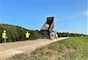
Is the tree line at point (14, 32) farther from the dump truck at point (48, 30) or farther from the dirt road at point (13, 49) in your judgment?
the dirt road at point (13, 49)

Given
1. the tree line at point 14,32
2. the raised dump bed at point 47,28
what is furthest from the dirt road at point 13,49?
the raised dump bed at point 47,28

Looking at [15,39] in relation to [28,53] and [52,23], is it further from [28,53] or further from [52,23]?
[28,53]

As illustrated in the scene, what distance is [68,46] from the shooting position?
15.6 metres

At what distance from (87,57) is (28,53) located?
11.9 ft

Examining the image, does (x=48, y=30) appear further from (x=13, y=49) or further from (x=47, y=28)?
(x=13, y=49)

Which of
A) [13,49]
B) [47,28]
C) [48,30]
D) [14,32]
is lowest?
[13,49]

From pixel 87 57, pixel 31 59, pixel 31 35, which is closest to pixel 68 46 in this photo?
pixel 87 57

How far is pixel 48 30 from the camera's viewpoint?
80.7 ft

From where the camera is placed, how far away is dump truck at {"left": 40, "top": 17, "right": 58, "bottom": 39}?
2443cm

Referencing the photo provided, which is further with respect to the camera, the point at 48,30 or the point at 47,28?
the point at 47,28

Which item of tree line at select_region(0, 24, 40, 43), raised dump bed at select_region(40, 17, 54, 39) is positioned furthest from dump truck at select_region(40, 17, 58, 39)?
tree line at select_region(0, 24, 40, 43)

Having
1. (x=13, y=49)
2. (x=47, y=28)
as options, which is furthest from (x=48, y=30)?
(x=13, y=49)

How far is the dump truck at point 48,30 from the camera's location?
80.1ft

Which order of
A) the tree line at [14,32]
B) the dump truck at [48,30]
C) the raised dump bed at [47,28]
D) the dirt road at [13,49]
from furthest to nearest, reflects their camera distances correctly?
the raised dump bed at [47,28] → the dump truck at [48,30] → the tree line at [14,32] → the dirt road at [13,49]
